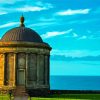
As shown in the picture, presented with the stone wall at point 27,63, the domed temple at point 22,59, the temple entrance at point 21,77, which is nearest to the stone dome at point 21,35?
the domed temple at point 22,59

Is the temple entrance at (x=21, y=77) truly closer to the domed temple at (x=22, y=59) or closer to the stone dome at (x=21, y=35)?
the domed temple at (x=22, y=59)

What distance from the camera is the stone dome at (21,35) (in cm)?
7276

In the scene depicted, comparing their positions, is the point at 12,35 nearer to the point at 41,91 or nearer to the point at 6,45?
the point at 6,45

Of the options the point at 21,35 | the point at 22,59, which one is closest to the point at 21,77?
the point at 22,59

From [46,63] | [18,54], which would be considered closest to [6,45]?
[18,54]

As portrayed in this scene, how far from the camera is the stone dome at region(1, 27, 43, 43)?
72.8 meters

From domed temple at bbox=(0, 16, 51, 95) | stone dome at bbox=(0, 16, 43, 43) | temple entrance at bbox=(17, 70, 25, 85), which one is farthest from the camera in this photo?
stone dome at bbox=(0, 16, 43, 43)

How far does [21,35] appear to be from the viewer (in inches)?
2874

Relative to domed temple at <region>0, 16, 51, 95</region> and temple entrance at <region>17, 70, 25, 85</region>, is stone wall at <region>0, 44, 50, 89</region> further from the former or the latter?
temple entrance at <region>17, 70, 25, 85</region>

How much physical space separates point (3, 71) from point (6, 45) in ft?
12.7

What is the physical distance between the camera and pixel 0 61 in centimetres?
7375

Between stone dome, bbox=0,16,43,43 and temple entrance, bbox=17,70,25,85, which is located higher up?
stone dome, bbox=0,16,43,43

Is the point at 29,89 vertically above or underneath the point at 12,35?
underneath

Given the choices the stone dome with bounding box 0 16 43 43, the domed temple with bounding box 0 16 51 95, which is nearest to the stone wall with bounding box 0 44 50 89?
the domed temple with bounding box 0 16 51 95
